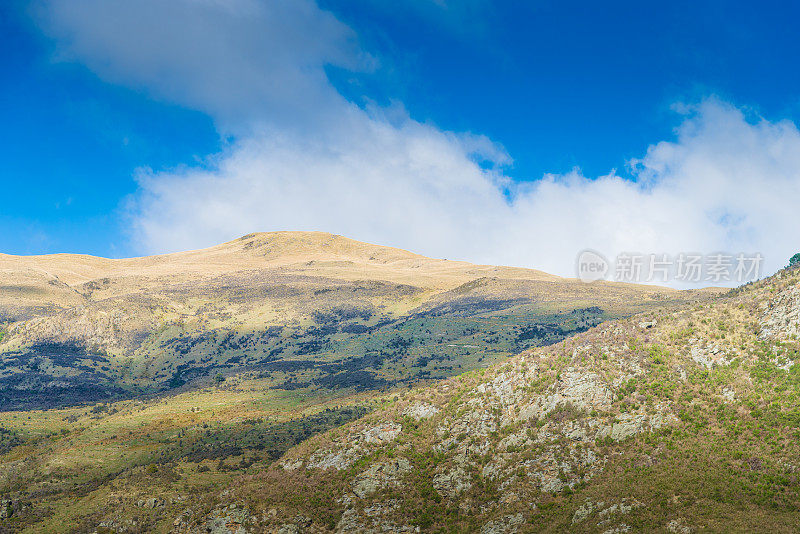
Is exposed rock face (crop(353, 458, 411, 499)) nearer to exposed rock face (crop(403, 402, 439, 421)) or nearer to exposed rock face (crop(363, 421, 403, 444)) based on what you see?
exposed rock face (crop(363, 421, 403, 444))

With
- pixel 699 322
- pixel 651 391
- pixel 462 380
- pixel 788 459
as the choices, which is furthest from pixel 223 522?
pixel 699 322

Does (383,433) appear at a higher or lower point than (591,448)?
lower

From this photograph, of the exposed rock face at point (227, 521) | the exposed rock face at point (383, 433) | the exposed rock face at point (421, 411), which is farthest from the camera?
the exposed rock face at point (421, 411)

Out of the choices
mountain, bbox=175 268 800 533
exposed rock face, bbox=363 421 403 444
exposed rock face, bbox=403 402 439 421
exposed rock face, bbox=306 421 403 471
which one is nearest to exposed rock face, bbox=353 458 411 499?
mountain, bbox=175 268 800 533

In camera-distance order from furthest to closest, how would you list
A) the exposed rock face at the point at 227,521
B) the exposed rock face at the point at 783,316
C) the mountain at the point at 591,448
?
1. the exposed rock face at the point at 783,316
2. the exposed rock face at the point at 227,521
3. the mountain at the point at 591,448

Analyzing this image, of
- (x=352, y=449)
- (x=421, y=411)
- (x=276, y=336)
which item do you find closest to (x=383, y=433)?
(x=352, y=449)

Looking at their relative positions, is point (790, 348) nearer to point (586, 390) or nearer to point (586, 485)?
point (586, 390)

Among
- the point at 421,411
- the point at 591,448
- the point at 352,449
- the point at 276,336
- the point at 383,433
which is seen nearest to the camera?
the point at 591,448

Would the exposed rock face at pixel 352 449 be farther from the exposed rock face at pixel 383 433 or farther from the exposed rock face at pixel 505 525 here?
the exposed rock face at pixel 505 525

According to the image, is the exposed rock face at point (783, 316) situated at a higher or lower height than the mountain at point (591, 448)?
higher

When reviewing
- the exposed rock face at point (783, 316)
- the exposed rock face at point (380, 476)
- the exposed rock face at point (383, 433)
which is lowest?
the exposed rock face at point (380, 476)

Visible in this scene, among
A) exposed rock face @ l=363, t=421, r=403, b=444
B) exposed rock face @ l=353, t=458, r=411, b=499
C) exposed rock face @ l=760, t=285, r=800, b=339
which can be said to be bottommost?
exposed rock face @ l=353, t=458, r=411, b=499

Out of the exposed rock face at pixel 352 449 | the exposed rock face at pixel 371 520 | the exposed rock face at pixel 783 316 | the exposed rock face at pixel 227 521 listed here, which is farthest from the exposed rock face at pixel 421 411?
the exposed rock face at pixel 783 316

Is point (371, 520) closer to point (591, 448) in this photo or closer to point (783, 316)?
point (591, 448)
